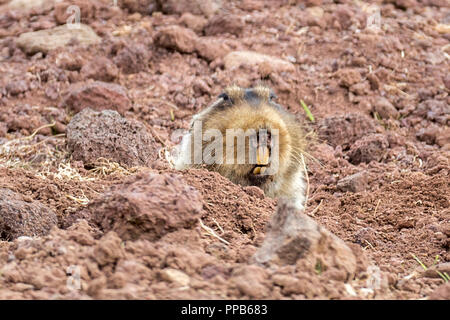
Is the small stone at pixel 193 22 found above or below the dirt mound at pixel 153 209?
below

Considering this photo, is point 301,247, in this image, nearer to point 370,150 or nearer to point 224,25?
point 370,150

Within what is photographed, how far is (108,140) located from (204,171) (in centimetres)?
144

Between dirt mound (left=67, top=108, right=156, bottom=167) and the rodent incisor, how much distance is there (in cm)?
42

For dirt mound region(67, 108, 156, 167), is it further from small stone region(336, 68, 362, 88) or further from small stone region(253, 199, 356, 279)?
small stone region(253, 199, 356, 279)

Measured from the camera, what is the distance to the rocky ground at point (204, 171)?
2477 millimetres

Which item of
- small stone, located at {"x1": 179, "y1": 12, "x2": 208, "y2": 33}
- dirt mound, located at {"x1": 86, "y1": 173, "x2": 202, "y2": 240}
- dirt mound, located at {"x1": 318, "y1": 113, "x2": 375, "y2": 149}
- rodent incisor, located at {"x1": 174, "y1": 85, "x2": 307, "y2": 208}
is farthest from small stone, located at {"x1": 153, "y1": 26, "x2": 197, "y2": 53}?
dirt mound, located at {"x1": 86, "y1": 173, "x2": 202, "y2": 240}

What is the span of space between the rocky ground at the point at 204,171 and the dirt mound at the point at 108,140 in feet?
0.04

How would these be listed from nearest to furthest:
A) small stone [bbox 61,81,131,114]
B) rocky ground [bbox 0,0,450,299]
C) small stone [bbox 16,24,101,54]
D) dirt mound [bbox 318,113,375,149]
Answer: rocky ground [bbox 0,0,450,299] → dirt mound [bbox 318,113,375,149] → small stone [bbox 61,81,131,114] → small stone [bbox 16,24,101,54]

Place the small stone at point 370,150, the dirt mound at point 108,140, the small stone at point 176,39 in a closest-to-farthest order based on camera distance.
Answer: the dirt mound at point 108,140 → the small stone at point 370,150 → the small stone at point 176,39

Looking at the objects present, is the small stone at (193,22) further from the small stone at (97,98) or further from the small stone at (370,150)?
the small stone at (370,150)

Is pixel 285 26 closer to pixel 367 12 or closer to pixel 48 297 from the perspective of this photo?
pixel 367 12

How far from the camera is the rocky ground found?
2477 mm

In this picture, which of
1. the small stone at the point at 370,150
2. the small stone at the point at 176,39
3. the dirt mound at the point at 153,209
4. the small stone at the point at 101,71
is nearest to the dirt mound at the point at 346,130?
the small stone at the point at 370,150
